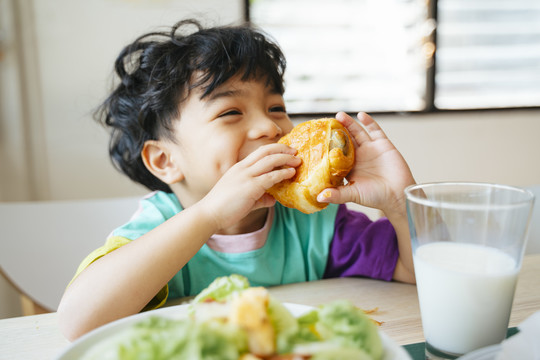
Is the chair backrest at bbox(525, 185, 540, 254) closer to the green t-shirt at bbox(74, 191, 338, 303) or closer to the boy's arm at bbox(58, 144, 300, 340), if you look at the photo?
the green t-shirt at bbox(74, 191, 338, 303)

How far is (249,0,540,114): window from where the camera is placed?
256cm

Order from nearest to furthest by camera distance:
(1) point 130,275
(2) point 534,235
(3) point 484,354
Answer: (3) point 484,354, (1) point 130,275, (2) point 534,235

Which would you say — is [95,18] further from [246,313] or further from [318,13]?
[246,313]

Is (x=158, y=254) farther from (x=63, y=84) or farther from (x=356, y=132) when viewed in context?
(x=63, y=84)

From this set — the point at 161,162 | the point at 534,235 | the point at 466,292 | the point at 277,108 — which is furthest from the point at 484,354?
the point at 534,235

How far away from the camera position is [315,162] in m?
0.77

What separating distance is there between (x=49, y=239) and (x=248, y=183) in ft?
2.67

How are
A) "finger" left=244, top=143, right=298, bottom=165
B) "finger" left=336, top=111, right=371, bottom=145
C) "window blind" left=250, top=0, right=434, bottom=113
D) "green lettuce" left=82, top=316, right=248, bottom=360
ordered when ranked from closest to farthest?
"green lettuce" left=82, top=316, right=248, bottom=360, "finger" left=244, top=143, right=298, bottom=165, "finger" left=336, top=111, right=371, bottom=145, "window blind" left=250, top=0, right=434, bottom=113

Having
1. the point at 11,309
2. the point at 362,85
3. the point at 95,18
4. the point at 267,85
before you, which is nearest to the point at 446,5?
the point at 362,85

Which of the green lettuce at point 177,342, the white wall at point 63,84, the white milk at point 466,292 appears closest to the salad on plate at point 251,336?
the green lettuce at point 177,342

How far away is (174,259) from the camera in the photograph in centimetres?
74

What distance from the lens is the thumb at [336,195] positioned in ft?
2.48

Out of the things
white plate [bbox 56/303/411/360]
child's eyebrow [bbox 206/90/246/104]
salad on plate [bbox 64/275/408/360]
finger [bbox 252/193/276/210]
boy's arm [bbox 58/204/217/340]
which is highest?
child's eyebrow [bbox 206/90/246/104]

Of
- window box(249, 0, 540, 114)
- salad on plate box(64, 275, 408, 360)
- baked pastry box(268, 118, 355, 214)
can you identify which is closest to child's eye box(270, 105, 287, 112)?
baked pastry box(268, 118, 355, 214)
